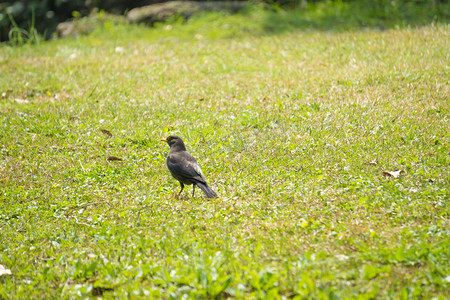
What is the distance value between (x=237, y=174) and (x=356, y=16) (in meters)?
9.44

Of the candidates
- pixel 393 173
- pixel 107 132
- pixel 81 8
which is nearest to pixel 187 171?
pixel 393 173

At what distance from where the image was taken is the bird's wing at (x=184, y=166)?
15.5 ft

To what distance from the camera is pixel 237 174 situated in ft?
17.4

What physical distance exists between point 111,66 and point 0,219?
5849 millimetres

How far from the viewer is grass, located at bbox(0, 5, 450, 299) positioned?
11.2ft

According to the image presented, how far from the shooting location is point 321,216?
4211mm

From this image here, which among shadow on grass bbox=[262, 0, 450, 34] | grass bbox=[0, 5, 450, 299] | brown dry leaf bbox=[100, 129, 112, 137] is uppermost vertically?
shadow on grass bbox=[262, 0, 450, 34]

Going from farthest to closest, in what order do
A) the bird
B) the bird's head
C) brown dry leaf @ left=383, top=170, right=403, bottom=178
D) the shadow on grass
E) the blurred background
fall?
the blurred background → the shadow on grass → the bird's head → brown dry leaf @ left=383, top=170, right=403, bottom=178 → the bird

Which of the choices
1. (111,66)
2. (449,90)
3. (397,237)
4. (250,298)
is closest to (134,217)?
(250,298)

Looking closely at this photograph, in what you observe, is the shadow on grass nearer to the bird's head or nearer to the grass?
the grass

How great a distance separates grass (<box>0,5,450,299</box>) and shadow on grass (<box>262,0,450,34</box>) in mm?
2165

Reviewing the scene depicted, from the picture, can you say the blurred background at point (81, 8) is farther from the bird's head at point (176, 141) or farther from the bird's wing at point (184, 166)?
the bird's wing at point (184, 166)

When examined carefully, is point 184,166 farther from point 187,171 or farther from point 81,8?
point 81,8

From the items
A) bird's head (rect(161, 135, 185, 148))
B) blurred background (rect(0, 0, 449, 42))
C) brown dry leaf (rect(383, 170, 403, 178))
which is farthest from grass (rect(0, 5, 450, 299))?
blurred background (rect(0, 0, 449, 42))
